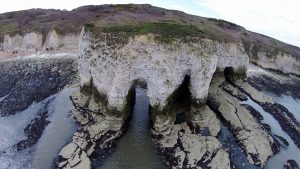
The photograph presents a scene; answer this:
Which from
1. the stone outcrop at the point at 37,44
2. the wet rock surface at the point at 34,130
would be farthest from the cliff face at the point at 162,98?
the stone outcrop at the point at 37,44

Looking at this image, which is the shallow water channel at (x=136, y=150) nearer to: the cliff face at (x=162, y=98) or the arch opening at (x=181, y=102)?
the cliff face at (x=162, y=98)

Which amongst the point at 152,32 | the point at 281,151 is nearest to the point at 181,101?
the point at 152,32

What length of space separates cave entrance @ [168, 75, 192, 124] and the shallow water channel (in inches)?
100

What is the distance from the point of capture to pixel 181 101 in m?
35.5

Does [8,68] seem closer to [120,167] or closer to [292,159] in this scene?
[120,167]

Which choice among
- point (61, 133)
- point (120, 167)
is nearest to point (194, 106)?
point (120, 167)

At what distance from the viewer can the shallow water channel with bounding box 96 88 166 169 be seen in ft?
96.4

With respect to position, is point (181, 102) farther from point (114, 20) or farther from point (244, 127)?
point (114, 20)

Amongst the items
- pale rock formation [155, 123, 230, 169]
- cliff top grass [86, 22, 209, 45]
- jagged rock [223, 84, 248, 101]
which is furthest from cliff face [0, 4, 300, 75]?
pale rock formation [155, 123, 230, 169]

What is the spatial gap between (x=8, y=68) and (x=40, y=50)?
7.11 m

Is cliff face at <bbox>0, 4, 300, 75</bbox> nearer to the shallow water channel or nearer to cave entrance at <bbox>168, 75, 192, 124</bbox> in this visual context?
cave entrance at <bbox>168, 75, 192, 124</bbox>

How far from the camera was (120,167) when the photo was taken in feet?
95.0

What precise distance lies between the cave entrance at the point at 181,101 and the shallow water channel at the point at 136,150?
2.55 metres

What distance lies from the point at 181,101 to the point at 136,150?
269 inches
